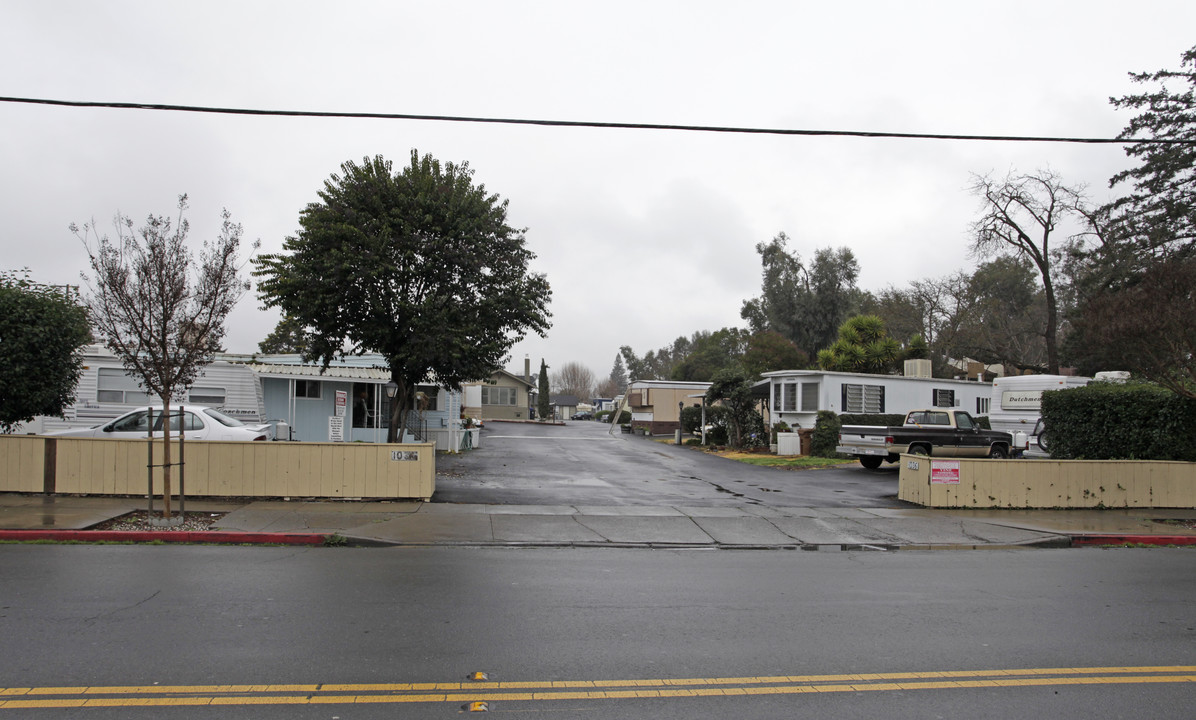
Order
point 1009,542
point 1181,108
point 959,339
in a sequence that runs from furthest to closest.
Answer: point 959,339
point 1181,108
point 1009,542

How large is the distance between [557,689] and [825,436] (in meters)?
23.1

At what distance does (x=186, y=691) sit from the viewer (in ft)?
15.9

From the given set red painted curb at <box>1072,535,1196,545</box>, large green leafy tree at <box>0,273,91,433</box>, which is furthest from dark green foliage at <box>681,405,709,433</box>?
large green leafy tree at <box>0,273,91,433</box>

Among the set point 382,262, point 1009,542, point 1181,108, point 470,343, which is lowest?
point 1009,542

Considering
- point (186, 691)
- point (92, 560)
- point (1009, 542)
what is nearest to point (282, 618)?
point (186, 691)

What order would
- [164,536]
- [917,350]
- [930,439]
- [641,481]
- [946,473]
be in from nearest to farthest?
[164,536]
[946,473]
[641,481]
[930,439]
[917,350]

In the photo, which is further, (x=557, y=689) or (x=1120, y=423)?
(x=1120, y=423)

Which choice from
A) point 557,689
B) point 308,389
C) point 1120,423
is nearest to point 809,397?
point 1120,423

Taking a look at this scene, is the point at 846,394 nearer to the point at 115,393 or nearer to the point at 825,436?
the point at 825,436

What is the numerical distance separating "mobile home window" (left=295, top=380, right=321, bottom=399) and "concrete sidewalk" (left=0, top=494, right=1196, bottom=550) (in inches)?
435

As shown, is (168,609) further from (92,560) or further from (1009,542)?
(1009,542)

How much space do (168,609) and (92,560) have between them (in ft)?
9.53

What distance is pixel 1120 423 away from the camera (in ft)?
54.9

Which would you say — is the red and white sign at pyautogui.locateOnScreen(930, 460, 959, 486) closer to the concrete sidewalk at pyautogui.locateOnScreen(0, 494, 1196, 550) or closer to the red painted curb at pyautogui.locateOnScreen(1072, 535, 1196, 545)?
the concrete sidewalk at pyautogui.locateOnScreen(0, 494, 1196, 550)
